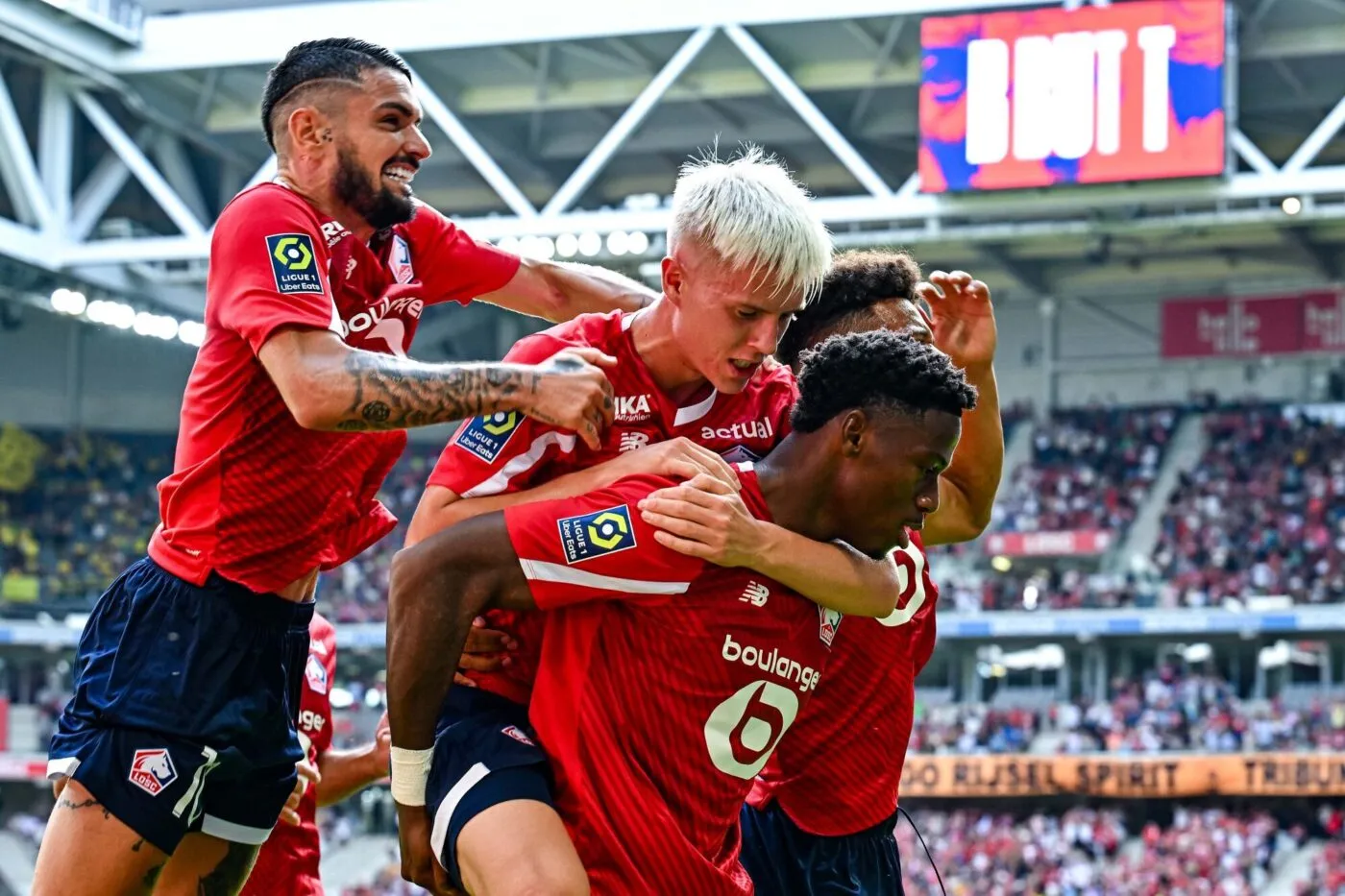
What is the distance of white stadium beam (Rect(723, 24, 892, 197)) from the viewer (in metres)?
27.0

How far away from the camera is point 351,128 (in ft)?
14.8

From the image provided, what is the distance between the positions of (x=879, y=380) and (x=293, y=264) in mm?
1429

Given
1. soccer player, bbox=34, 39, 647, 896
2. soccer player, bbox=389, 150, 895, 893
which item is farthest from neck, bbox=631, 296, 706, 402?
soccer player, bbox=34, 39, 647, 896

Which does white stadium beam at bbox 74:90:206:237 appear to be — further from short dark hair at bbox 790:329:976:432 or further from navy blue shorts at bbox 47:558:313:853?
short dark hair at bbox 790:329:976:432

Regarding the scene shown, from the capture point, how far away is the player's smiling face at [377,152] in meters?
4.51

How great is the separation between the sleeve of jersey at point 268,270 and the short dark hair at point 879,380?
3.85 feet

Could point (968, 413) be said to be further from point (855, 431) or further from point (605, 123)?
point (605, 123)

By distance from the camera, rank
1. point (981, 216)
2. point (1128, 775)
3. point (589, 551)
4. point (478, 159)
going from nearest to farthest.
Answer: point (589, 551) < point (1128, 775) < point (478, 159) < point (981, 216)

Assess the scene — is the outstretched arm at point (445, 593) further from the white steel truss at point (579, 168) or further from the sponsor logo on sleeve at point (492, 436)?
the white steel truss at point (579, 168)

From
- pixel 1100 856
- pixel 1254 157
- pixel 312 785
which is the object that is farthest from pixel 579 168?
pixel 312 785

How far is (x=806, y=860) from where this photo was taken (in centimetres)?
500

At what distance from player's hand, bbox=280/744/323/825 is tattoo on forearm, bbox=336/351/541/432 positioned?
1.76m

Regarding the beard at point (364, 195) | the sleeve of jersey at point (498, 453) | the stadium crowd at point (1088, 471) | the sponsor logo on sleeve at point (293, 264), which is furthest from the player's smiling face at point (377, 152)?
the stadium crowd at point (1088, 471)

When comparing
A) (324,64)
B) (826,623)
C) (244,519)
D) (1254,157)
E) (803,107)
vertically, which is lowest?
(826,623)
